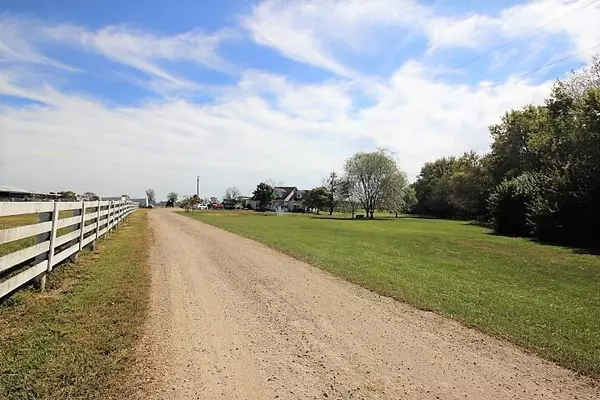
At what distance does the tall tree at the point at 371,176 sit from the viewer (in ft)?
257

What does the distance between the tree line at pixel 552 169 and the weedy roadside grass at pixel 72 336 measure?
27.7 metres

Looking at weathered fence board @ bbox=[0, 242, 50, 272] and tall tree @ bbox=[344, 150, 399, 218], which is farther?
tall tree @ bbox=[344, 150, 399, 218]

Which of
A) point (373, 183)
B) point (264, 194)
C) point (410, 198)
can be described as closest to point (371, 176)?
point (373, 183)

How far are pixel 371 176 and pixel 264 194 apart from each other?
42.5 m

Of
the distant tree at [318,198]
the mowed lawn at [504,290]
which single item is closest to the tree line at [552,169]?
the mowed lawn at [504,290]

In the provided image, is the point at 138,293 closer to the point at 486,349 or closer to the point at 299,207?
the point at 486,349

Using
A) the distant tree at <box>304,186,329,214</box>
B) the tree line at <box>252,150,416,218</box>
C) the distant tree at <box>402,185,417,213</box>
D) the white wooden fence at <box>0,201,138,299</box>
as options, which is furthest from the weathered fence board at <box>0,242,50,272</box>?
the distant tree at <box>304,186,329,214</box>

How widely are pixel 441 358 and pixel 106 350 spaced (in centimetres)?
362

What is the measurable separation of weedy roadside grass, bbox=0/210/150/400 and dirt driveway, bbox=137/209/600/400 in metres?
0.31

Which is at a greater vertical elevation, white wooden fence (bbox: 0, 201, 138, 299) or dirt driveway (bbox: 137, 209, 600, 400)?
white wooden fence (bbox: 0, 201, 138, 299)

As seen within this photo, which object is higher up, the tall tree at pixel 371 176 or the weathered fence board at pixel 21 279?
the tall tree at pixel 371 176

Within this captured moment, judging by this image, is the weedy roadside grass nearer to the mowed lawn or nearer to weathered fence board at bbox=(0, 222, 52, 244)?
weathered fence board at bbox=(0, 222, 52, 244)

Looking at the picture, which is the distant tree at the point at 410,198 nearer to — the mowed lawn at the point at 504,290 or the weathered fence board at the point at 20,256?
the mowed lawn at the point at 504,290

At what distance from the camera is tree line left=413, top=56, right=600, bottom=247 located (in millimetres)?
26984
